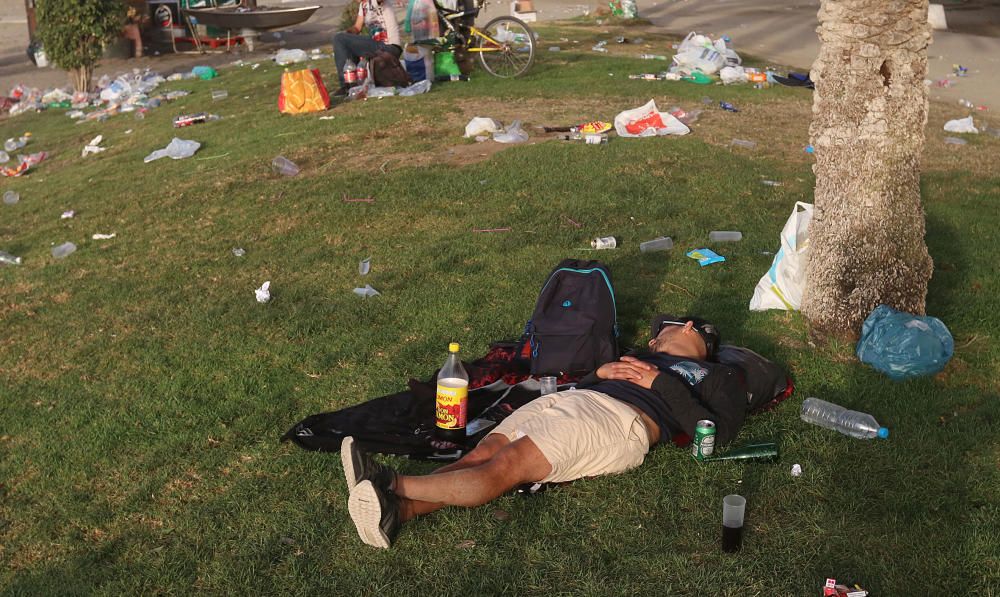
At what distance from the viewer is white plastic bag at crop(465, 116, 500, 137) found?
32.8ft

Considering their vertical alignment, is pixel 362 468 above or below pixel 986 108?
above

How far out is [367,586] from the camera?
333 centimetres

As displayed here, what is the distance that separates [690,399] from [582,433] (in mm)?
502

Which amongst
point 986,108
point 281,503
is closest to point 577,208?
point 281,503

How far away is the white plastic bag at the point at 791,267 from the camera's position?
5.36 meters

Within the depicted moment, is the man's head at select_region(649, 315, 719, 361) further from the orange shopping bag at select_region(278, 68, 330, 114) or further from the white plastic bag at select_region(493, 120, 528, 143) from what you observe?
the orange shopping bag at select_region(278, 68, 330, 114)

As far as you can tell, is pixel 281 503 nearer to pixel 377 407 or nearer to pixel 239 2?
pixel 377 407

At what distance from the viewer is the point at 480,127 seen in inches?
395

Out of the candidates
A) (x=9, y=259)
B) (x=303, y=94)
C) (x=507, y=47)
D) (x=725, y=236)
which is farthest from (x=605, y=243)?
(x=507, y=47)

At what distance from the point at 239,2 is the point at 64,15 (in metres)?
5.67

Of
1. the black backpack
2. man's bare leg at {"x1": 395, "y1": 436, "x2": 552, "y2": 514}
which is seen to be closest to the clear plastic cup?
man's bare leg at {"x1": 395, "y1": 436, "x2": 552, "y2": 514}

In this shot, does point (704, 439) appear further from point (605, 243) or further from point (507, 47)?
point (507, 47)

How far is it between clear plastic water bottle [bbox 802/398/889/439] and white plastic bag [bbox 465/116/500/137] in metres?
6.19

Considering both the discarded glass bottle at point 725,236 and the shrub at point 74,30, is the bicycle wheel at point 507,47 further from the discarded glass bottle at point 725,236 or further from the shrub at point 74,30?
the discarded glass bottle at point 725,236
